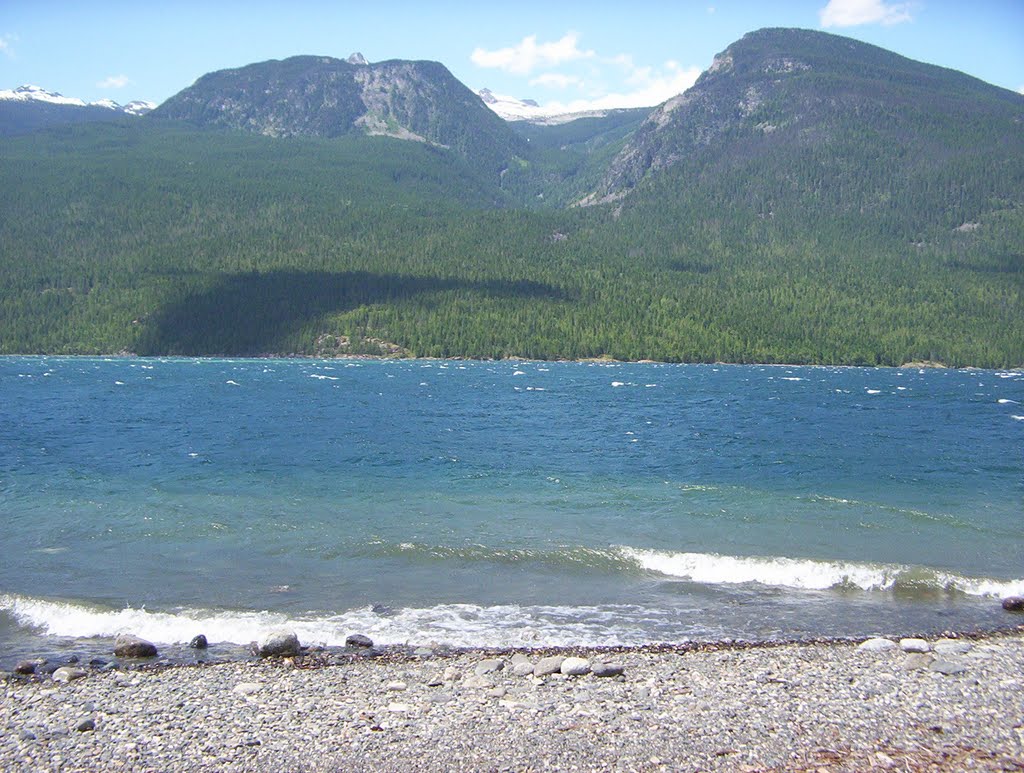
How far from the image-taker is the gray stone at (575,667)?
1932 cm

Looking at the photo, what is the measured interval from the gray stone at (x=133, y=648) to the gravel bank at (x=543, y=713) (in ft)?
4.07

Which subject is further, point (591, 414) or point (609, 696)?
point (591, 414)

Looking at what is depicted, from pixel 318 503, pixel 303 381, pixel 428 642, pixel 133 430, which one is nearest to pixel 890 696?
pixel 428 642

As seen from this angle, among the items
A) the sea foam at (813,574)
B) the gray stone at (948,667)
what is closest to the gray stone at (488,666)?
the gray stone at (948,667)

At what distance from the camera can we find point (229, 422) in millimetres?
70750

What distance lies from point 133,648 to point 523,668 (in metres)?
9.26

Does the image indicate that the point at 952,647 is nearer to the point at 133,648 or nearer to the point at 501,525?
the point at 501,525

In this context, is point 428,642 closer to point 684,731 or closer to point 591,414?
point 684,731

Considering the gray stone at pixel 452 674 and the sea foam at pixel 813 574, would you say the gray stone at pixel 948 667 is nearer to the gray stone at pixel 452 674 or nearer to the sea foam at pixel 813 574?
the sea foam at pixel 813 574

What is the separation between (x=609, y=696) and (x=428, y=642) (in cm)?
564

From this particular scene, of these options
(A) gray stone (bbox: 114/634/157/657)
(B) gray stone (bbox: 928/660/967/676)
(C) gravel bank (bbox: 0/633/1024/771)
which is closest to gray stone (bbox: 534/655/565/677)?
(C) gravel bank (bbox: 0/633/1024/771)

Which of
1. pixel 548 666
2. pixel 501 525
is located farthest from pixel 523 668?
pixel 501 525

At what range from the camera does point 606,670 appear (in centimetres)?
1930

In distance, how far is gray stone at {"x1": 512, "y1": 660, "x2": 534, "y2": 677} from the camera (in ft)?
63.5
